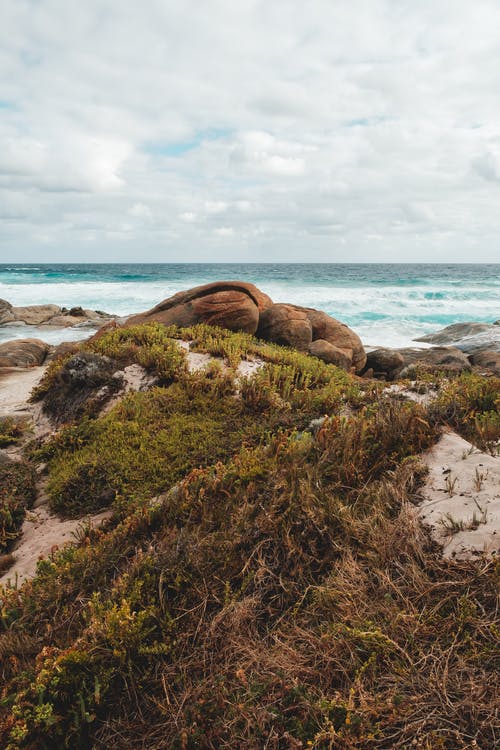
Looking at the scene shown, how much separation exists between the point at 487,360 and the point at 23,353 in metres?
20.0

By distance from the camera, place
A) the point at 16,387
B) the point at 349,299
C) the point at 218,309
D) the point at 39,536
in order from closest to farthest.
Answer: the point at 39,536 → the point at 16,387 → the point at 218,309 → the point at 349,299

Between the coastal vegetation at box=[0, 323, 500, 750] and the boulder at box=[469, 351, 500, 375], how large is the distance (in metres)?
14.5

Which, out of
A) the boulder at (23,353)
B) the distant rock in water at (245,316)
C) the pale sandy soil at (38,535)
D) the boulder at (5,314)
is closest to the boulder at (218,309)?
the distant rock in water at (245,316)

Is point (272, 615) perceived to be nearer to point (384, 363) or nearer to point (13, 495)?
point (13, 495)

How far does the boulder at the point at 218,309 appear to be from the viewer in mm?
14008

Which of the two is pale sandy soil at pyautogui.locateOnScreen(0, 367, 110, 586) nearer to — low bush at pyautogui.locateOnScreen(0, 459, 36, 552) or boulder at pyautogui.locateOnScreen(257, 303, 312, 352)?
low bush at pyautogui.locateOnScreen(0, 459, 36, 552)

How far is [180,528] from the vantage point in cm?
437

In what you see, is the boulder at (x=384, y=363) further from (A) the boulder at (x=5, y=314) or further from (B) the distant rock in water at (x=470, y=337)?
(A) the boulder at (x=5, y=314)

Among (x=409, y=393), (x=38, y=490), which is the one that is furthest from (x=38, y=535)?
(x=409, y=393)

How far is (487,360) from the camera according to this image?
1947 cm

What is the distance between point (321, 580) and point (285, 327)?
1144 centimetres

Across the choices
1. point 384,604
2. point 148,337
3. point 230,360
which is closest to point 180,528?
point 384,604

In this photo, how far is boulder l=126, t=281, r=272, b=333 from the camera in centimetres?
1401

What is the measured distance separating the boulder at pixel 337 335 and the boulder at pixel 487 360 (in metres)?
5.95
